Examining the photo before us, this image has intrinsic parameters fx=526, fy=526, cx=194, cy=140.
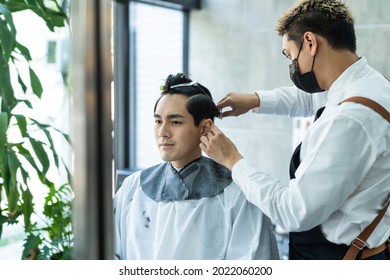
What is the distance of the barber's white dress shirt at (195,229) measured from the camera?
2.01 m

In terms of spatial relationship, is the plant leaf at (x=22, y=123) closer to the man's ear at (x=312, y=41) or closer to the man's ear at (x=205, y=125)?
the man's ear at (x=205, y=125)

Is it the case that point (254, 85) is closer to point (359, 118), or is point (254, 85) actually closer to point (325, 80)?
point (325, 80)

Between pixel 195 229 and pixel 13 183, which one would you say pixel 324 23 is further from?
pixel 13 183

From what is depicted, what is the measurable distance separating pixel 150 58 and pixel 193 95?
92cm

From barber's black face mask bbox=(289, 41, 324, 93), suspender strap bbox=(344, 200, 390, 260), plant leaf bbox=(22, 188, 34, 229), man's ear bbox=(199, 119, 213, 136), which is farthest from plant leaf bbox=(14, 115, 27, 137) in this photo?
suspender strap bbox=(344, 200, 390, 260)

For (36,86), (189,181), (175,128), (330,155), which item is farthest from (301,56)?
(36,86)

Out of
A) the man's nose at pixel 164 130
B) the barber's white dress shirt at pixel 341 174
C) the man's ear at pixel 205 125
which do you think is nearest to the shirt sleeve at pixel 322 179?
the barber's white dress shirt at pixel 341 174

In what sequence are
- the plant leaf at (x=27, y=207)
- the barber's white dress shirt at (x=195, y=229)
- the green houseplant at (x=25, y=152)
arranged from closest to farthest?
the barber's white dress shirt at (x=195, y=229) < the green houseplant at (x=25, y=152) < the plant leaf at (x=27, y=207)

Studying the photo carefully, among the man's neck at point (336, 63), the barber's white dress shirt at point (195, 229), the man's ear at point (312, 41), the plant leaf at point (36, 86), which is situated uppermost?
the man's ear at point (312, 41)

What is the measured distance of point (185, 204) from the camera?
210 centimetres

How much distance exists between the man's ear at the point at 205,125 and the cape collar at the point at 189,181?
128 mm

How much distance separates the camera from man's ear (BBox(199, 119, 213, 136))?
207 centimetres

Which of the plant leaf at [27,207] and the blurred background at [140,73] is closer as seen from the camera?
the blurred background at [140,73]

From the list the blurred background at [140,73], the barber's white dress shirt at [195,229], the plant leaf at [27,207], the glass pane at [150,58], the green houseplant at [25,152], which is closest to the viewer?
the blurred background at [140,73]
